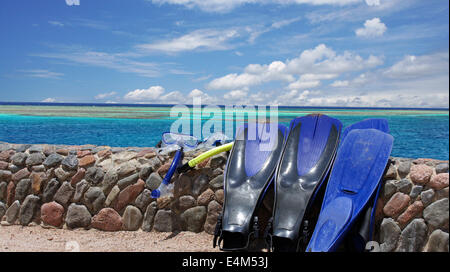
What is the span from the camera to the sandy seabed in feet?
12.4

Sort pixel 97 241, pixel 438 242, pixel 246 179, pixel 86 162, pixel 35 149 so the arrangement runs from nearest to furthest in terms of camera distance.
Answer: pixel 438 242, pixel 246 179, pixel 97 241, pixel 86 162, pixel 35 149

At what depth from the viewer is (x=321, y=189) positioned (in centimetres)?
362

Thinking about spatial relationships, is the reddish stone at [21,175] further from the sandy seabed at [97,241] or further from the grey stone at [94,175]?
the grey stone at [94,175]

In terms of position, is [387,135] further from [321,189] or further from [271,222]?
[271,222]

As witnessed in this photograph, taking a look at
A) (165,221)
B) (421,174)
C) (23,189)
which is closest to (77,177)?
(23,189)

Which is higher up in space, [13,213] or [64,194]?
[64,194]

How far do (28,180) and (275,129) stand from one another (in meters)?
3.01

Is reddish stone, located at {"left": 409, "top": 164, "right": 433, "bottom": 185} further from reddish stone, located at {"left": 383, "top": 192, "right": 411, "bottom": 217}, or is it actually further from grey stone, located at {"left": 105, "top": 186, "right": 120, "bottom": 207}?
grey stone, located at {"left": 105, "top": 186, "right": 120, "bottom": 207}

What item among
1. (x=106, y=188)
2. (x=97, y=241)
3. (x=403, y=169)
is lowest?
(x=97, y=241)

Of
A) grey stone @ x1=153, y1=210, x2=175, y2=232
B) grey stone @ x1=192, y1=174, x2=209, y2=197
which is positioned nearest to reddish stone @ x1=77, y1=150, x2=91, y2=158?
grey stone @ x1=153, y1=210, x2=175, y2=232

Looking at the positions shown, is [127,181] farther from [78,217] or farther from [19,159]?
[19,159]

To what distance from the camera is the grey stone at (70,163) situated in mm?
4395

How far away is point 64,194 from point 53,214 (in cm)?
26

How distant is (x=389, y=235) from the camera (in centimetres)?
346
